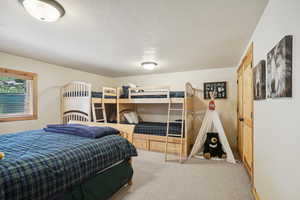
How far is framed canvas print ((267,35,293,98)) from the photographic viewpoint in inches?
39.4

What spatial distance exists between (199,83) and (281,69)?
337 cm

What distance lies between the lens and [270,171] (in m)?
1.39

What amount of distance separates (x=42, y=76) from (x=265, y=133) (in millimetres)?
4375

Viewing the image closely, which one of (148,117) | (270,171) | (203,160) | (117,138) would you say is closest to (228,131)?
(203,160)

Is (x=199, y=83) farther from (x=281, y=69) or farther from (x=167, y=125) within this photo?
(x=281, y=69)

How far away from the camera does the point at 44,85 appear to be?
352 centimetres

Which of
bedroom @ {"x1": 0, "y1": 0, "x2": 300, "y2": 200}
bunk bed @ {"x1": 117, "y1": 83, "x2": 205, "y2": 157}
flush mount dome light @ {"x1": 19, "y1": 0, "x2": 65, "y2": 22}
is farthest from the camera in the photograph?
bunk bed @ {"x1": 117, "y1": 83, "x2": 205, "y2": 157}

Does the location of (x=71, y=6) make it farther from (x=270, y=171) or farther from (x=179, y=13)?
(x=270, y=171)

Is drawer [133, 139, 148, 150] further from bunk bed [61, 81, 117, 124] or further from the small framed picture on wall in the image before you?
the small framed picture on wall

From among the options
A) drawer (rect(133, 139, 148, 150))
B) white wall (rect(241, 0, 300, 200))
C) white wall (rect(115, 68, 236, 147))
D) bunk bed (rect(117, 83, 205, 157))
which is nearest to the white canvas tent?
bunk bed (rect(117, 83, 205, 157))

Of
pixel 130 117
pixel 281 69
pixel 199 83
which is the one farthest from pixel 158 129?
pixel 281 69

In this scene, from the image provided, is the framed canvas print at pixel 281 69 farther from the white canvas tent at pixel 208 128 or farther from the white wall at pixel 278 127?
the white canvas tent at pixel 208 128

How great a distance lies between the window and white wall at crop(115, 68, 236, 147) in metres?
2.98

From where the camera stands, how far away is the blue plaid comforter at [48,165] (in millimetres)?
1027
